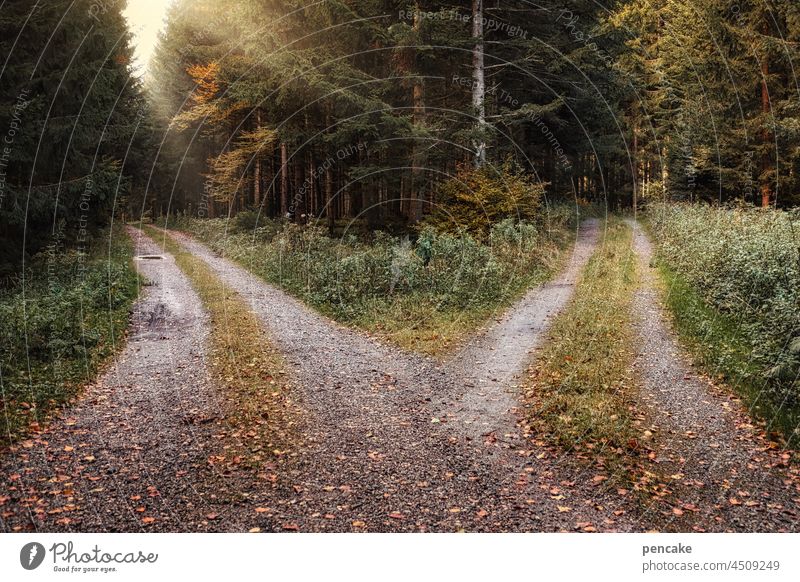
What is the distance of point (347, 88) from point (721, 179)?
47.7 ft

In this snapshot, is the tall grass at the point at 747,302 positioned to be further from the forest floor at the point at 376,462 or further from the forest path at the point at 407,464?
the forest path at the point at 407,464

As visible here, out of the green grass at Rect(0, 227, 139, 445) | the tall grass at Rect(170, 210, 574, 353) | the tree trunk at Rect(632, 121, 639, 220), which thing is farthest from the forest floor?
the tree trunk at Rect(632, 121, 639, 220)

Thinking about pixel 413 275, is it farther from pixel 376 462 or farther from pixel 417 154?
pixel 376 462

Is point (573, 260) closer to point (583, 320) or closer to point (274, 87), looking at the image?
point (583, 320)

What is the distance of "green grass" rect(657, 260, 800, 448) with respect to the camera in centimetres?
611

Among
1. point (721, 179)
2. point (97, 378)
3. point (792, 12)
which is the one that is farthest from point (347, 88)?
point (721, 179)

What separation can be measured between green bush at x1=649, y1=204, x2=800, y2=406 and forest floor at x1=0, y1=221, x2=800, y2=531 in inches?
29.4

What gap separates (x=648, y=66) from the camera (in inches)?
996

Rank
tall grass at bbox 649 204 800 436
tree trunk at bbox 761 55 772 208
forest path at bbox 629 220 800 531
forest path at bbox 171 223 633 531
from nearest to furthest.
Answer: forest path at bbox 629 220 800 531 → forest path at bbox 171 223 633 531 → tall grass at bbox 649 204 800 436 → tree trunk at bbox 761 55 772 208

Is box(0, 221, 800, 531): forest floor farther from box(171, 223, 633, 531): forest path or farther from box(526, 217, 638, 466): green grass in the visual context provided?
box(526, 217, 638, 466): green grass

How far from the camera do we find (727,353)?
26.2 ft

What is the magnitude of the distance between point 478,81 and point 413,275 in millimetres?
8701

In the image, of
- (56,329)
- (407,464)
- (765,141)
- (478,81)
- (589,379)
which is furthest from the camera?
(478,81)
